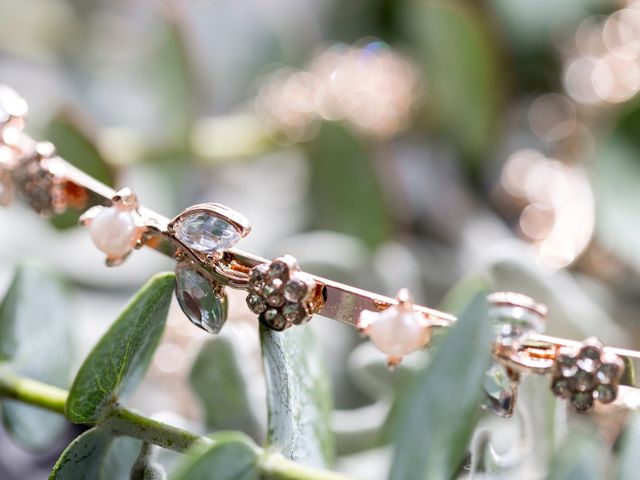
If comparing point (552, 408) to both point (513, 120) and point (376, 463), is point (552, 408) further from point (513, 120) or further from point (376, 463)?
point (513, 120)

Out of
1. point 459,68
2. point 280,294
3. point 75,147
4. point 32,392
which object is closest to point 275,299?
point 280,294

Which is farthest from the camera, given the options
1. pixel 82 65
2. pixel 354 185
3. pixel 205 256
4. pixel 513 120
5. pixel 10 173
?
pixel 82 65

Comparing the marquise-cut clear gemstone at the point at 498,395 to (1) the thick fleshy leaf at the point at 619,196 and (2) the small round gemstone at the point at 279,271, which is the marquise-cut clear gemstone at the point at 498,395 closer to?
(2) the small round gemstone at the point at 279,271

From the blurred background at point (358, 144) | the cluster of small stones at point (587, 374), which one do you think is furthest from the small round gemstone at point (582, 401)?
the blurred background at point (358, 144)

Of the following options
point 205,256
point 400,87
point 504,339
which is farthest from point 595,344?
point 400,87

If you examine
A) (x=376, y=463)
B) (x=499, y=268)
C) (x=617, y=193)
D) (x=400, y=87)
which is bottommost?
(x=376, y=463)

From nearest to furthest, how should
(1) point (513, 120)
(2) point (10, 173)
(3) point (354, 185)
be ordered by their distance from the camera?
1. (2) point (10, 173)
2. (3) point (354, 185)
3. (1) point (513, 120)

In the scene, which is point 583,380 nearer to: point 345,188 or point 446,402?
point 446,402
